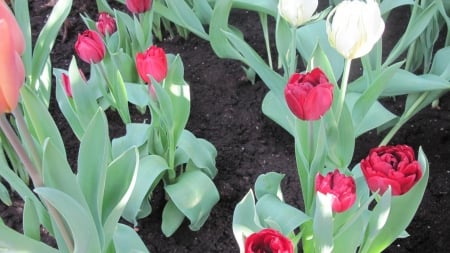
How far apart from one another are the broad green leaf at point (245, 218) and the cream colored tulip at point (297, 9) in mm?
297

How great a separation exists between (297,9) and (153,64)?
245mm

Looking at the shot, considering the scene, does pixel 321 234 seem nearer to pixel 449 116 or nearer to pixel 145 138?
pixel 145 138

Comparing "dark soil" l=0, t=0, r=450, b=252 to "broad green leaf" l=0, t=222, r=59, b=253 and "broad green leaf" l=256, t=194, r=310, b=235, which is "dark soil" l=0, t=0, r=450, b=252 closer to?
"broad green leaf" l=256, t=194, r=310, b=235

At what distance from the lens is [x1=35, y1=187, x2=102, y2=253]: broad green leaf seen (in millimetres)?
721

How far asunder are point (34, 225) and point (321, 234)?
388 mm

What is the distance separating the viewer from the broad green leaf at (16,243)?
0.79 metres

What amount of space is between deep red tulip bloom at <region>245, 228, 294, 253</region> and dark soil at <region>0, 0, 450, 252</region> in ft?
1.69

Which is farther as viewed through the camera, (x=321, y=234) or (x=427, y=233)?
(x=427, y=233)

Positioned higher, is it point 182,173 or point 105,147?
point 105,147

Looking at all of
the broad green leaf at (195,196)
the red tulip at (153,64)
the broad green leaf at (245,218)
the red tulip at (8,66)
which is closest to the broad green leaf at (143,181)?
the broad green leaf at (195,196)

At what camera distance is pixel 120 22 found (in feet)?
4.75

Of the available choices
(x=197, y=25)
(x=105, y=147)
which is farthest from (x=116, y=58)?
(x=105, y=147)

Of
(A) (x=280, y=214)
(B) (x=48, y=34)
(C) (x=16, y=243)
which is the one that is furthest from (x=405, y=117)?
(C) (x=16, y=243)

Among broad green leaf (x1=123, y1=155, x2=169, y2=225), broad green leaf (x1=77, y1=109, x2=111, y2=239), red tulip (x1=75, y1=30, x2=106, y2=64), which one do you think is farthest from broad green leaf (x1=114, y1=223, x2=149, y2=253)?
red tulip (x1=75, y1=30, x2=106, y2=64)
